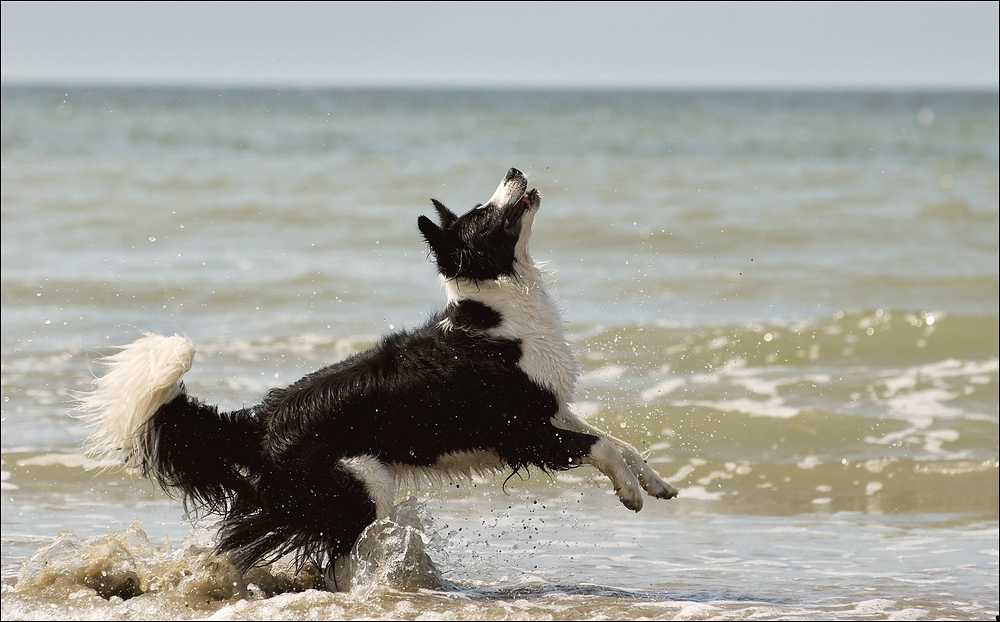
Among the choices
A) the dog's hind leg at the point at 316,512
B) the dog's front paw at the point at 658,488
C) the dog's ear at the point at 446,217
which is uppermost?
the dog's ear at the point at 446,217

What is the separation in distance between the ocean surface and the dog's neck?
0.23 m

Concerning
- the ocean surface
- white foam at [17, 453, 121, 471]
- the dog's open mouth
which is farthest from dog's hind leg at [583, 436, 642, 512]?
white foam at [17, 453, 121, 471]

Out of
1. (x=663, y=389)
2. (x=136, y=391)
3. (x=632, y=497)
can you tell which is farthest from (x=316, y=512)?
(x=663, y=389)

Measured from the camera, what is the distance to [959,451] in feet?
22.1

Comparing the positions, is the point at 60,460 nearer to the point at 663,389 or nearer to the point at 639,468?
the point at 639,468

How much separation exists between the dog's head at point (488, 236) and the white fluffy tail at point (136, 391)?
1.10 metres

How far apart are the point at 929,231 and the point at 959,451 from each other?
669 centimetres

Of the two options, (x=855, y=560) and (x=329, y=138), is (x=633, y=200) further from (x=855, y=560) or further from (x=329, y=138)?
(x=329, y=138)

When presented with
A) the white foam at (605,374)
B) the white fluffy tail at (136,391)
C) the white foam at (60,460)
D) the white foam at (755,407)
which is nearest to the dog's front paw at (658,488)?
the white fluffy tail at (136,391)

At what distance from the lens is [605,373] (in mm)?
7879

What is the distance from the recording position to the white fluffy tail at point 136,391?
4195 mm

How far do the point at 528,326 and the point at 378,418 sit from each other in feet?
2.46

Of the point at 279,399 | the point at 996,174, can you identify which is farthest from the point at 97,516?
the point at 996,174

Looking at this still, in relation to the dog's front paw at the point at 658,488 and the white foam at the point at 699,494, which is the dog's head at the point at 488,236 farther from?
the white foam at the point at 699,494
